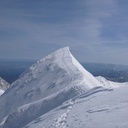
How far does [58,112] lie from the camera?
21969mm

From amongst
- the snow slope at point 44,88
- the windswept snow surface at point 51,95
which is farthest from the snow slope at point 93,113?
the snow slope at point 44,88

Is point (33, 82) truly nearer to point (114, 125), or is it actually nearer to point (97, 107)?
point (97, 107)

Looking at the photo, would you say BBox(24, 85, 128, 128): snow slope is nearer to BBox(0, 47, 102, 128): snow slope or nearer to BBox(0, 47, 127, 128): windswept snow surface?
BBox(0, 47, 127, 128): windswept snow surface

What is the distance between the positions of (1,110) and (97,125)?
2057 centimetres

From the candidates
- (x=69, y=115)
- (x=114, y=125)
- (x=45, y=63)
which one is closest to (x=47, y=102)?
(x=69, y=115)

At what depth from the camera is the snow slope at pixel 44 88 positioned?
2756cm

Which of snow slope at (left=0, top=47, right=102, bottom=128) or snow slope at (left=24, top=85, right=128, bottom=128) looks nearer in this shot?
snow slope at (left=24, top=85, right=128, bottom=128)

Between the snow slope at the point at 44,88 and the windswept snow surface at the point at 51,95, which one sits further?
the snow slope at the point at 44,88

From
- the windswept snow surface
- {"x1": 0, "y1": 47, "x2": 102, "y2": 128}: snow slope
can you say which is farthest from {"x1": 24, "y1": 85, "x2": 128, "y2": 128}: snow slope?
{"x1": 0, "y1": 47, "x2": 102, "y2": 128}: snow slope

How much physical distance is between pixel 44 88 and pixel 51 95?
541cm

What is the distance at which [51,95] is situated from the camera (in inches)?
1163

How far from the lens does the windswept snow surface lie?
21.5 metres

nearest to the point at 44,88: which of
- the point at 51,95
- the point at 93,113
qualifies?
the point at 51,95

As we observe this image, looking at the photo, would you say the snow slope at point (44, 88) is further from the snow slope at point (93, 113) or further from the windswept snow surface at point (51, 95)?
the snow slope at point (93, 113)
